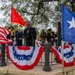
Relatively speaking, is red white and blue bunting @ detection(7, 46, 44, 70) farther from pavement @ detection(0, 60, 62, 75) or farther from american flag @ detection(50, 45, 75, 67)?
american flag @ detection(50, 45, 75, 67)

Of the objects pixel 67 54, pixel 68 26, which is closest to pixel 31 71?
pixel 67 54

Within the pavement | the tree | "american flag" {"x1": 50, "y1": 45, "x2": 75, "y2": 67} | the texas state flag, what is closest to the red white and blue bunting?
the pavement

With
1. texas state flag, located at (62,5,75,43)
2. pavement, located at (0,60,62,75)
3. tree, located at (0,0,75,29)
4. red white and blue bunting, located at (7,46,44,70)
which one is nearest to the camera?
texas state flag, located at (62,5,75,43)

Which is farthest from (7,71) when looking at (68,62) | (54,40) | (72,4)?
(72,4)

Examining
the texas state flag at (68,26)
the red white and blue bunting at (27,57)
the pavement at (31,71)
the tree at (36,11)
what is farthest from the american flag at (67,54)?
the tree at (36,11)

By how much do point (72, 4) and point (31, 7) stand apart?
396cm

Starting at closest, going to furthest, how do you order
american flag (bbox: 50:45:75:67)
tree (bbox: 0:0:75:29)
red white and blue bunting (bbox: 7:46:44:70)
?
red white and blue bunting (bbox: 7:46:44:70) < american flag (bbox: 50:45:75:67) < tree (bbox: 0:0:75:29)

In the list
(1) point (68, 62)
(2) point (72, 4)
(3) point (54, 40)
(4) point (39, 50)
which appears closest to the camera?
(4) point (39, 50)

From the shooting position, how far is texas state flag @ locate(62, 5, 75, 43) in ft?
22.5

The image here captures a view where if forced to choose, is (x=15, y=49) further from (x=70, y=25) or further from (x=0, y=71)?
(x=70, y=25)

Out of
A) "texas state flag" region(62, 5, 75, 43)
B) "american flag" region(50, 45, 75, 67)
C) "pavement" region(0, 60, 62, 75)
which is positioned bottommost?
"pavement" region(0, 60, 62, 75)

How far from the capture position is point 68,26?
6953 mm

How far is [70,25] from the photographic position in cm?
700

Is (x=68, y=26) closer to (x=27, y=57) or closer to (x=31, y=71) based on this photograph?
(x=27, y=57)
